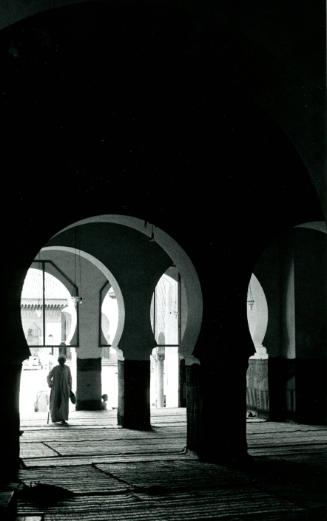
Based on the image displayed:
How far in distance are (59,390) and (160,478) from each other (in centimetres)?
561

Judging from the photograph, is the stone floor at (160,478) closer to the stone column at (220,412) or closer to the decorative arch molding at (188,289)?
the stone column at (220,412)

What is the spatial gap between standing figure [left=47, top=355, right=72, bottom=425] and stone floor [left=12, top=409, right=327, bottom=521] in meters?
1.18

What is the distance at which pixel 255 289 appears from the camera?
1347 centimetres

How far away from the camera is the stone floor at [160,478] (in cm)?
600

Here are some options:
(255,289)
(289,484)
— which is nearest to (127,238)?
(255,289)

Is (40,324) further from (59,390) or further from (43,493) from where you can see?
(43,493)

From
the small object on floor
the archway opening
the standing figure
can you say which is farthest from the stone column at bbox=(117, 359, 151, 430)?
the archway opening

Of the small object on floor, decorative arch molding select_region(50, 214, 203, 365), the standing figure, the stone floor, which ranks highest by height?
decorative arch molding select_region(50, 214, 203, 365)

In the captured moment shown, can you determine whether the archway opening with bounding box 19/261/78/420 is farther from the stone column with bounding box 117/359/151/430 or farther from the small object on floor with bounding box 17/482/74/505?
the small object on floor with bounding box 17/482/74/505

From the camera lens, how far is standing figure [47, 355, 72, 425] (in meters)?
12.8

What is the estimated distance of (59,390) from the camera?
12742 mm

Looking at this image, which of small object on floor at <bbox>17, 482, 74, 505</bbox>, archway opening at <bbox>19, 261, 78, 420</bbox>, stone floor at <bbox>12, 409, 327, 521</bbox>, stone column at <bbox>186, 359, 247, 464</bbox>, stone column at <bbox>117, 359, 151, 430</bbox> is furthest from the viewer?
archway opening at <bbox>19, 261, 78, 420</bbox>

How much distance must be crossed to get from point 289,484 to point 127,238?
644 centimetres

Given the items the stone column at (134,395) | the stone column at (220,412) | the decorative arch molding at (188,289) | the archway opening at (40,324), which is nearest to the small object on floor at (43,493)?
the stone column at (220,412)
